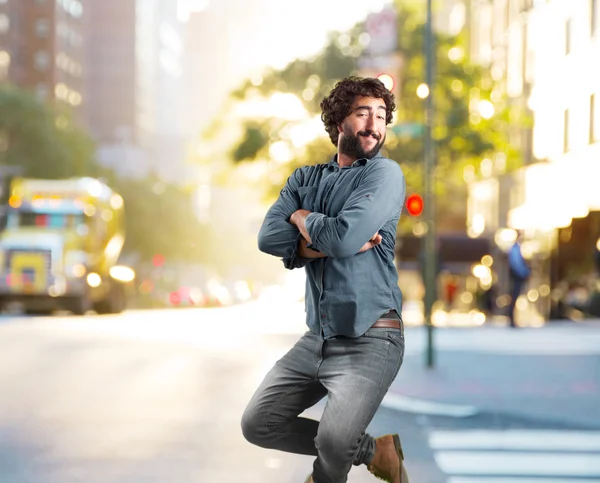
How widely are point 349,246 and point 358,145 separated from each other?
1.59ft

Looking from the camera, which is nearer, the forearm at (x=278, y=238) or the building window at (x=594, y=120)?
the forearm at (x=278, y=238)

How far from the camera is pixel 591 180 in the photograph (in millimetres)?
Result: 31812

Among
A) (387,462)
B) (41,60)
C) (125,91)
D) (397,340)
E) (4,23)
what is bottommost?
(387,462)

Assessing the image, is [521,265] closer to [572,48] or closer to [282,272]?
[572,48]

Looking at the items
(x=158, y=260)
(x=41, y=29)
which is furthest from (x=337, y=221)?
(x=41, y=29)

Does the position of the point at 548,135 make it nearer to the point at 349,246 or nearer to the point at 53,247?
the point at 53,247

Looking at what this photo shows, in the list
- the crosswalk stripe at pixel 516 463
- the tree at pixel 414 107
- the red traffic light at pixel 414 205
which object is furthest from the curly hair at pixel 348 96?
the tree at pixel 414 107

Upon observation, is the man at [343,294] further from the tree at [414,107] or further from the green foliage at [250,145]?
the green foliage at [250,145]

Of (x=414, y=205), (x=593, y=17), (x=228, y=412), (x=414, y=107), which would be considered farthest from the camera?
(x=414, y=107)

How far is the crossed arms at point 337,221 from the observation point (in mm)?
4586

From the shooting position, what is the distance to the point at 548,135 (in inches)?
1537

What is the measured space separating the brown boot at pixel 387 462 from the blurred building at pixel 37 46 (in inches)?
4042

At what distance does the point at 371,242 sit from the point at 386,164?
311mm

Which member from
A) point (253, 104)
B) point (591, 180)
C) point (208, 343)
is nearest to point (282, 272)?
point (253, 104)
